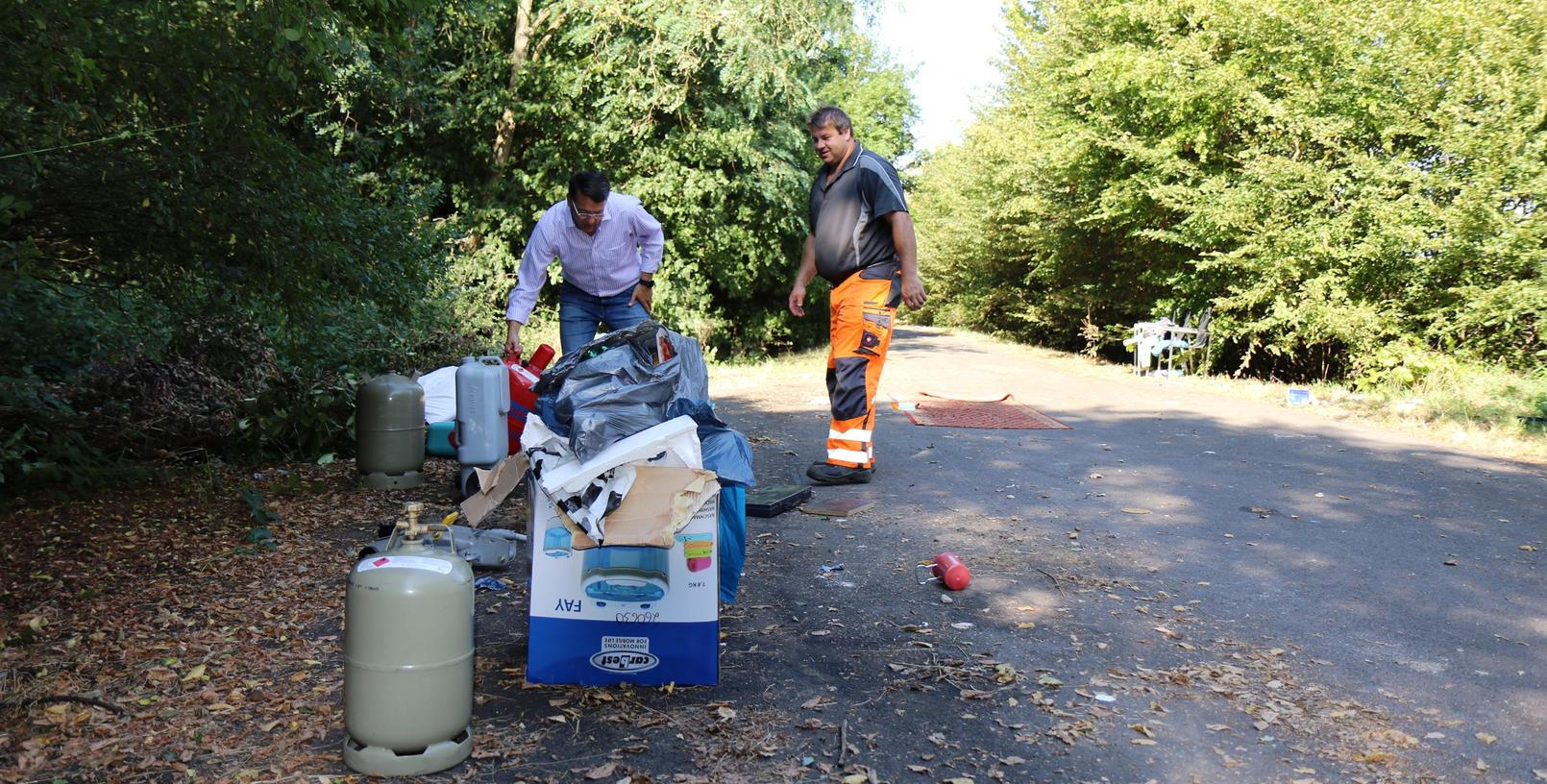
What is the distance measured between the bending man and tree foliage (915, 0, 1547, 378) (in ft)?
32.3

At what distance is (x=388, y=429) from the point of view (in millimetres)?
6586

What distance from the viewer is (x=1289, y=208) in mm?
14875

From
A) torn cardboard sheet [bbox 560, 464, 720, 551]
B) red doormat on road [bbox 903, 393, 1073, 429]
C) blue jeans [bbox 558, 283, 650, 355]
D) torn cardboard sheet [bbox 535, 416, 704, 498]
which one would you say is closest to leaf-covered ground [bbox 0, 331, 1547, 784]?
torn cardboard sheet [bbox 560, 464, 720, 551]

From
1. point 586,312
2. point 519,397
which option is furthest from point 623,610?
point 586,312

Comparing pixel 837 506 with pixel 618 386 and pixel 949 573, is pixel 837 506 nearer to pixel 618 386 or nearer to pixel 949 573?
pixel 949 573

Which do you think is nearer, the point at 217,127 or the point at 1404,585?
the point at 1404,585

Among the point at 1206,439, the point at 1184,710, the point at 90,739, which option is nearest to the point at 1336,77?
the point at 1206,439

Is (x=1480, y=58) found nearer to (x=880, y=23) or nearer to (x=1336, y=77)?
(x=1336, y=77)

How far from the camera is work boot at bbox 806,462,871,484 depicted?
6.89 meters

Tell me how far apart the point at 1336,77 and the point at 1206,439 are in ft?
26.2

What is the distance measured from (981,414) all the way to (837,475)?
4160mm

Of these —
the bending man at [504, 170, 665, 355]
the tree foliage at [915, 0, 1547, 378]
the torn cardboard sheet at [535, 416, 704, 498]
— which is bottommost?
the torn cardboard sheet at [535, 416, 704, 498]

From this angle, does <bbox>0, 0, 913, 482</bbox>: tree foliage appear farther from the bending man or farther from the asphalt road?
the asphalt road

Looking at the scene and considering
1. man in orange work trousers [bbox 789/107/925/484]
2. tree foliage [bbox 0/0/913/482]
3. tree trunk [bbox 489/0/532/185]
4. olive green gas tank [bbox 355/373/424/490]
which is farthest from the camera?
tree trunk [bbox 489/0/532/185]
